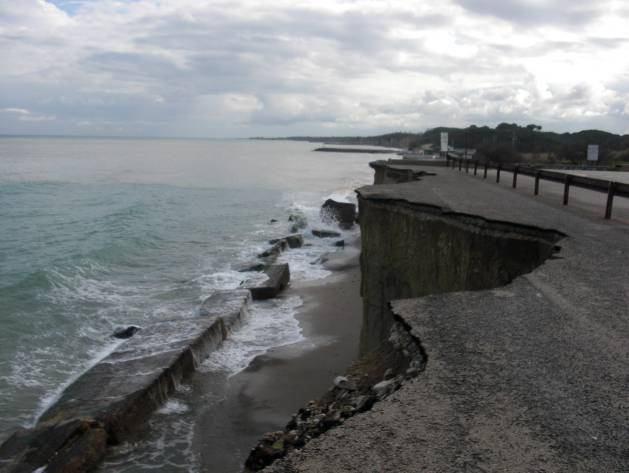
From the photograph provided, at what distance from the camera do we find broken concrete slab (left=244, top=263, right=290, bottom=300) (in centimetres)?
1694

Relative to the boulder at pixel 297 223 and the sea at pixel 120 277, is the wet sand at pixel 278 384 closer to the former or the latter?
the sea at pixel 120 277

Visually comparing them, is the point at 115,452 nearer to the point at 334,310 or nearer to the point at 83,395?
the point at 83,395

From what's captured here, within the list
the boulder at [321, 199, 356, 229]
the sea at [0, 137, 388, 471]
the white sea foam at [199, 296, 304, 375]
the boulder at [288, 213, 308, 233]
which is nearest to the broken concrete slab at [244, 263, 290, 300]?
the white sea foam at [199, 296, 304, 375]

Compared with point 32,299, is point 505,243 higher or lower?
higher

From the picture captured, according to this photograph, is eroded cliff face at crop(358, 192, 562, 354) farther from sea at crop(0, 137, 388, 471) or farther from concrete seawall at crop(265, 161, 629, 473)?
sea at crop(0, 137, 388, 471)

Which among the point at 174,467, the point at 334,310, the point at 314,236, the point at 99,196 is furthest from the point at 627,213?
the point at 99,196

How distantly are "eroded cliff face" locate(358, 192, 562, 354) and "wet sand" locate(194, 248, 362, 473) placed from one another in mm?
1077

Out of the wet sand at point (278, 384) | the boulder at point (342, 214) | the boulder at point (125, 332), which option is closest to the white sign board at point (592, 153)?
the boulder at point (342, 214)

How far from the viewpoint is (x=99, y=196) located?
1831 inches

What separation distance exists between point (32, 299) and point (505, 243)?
14052mm

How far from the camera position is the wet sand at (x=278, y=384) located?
893cm

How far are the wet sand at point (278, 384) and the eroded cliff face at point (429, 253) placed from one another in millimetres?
1077

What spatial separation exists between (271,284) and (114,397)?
324 inches

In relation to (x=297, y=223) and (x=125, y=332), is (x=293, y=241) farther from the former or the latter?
(x=125, y=332)
